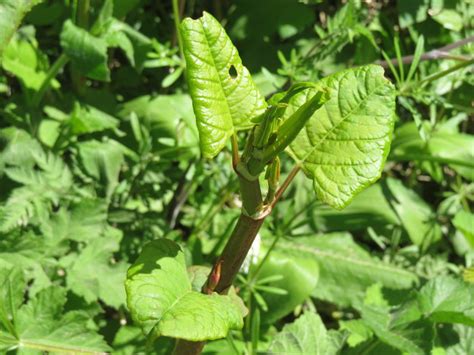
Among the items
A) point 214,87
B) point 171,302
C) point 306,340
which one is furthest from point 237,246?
point 306,340

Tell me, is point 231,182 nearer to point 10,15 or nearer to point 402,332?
point 402,332

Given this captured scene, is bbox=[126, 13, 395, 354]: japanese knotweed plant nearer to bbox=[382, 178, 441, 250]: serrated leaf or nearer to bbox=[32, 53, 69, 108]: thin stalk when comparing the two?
bbox=[32, 53, 69, 108]: thin stalk

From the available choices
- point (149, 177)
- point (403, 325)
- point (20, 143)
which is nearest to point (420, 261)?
point (403, 325)

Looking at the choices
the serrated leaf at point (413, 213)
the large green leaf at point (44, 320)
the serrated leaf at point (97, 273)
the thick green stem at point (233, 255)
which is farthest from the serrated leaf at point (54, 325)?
the serrated leaf at point (413, 213)

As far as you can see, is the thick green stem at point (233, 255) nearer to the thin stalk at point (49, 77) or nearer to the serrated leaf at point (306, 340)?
the serrated leaf at point (306, 340)

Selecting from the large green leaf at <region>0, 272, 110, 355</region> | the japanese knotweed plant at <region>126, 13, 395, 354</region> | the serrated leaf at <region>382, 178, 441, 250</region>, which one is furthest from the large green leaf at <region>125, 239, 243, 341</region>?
the serrated leaf at <region>382, 178, 441, 250</region>

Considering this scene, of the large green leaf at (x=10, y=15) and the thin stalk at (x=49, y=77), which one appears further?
the thin stalk at (x=49, y=77)

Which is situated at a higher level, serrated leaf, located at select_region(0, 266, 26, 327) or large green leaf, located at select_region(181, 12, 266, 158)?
large green leaf, located at select_region(181, 12, 266, 158)
